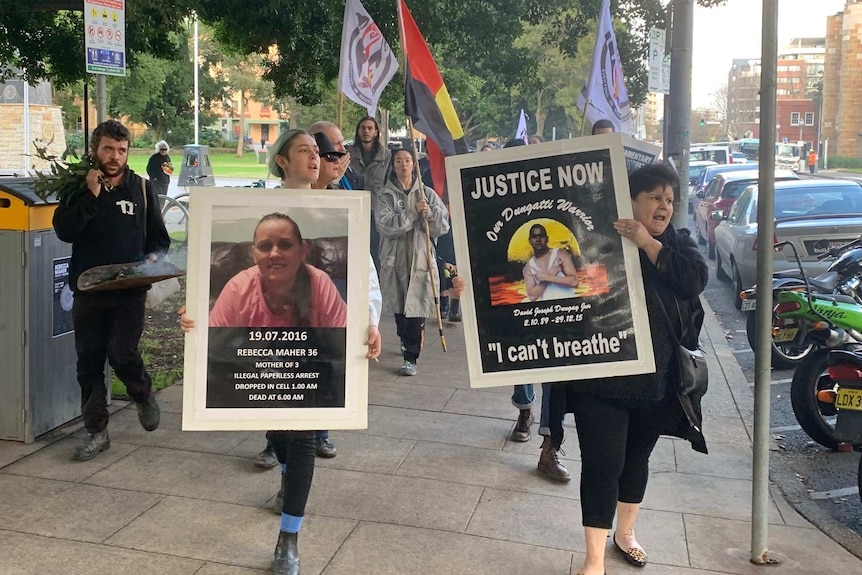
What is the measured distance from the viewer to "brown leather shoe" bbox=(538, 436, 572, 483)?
16.5 feet

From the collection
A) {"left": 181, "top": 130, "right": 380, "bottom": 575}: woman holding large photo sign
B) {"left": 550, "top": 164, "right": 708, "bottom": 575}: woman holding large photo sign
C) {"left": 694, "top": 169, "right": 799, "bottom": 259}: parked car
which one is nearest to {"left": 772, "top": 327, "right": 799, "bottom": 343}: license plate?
{"left": 550, "top": 164, "right": 708, "bottom": 575}: woman holding large photo sign

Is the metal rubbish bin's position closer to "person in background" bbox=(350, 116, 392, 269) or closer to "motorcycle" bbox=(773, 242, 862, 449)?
"person in background" bbox=(350, 116, 392, 269)

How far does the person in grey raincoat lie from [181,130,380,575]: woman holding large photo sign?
3497 mm

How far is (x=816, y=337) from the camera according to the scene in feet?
22.1

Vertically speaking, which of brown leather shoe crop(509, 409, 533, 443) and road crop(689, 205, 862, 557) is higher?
brown leather shoe crop(509, 409, 533, 443)

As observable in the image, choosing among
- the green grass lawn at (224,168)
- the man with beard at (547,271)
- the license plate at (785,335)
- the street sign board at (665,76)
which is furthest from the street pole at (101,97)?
the green grass lawn at (224,168)

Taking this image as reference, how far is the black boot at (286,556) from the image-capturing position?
371 centimetres

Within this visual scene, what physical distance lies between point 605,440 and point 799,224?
7.90 m

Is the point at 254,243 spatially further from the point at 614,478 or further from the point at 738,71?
the point at 738,71

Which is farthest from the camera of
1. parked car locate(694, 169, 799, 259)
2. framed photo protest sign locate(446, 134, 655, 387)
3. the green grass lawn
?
the green grass lawn

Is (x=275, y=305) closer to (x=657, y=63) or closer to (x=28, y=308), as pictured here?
(x=28, y=308)

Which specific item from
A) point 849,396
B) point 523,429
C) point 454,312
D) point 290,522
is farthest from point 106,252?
point 454,312

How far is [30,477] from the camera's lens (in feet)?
15.8

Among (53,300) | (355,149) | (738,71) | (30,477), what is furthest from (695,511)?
(738,71)
